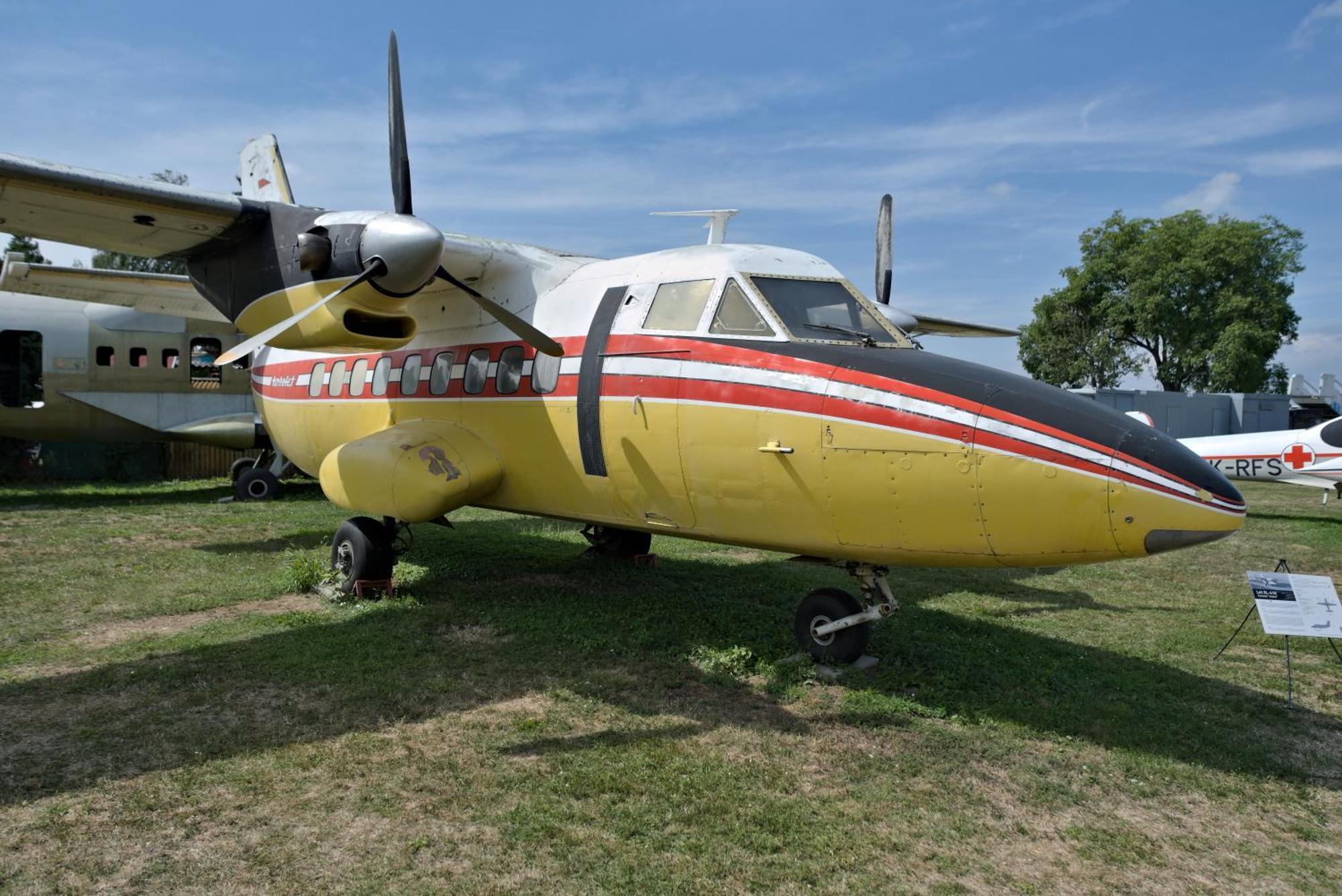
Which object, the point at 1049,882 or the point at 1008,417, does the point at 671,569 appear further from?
the point at 1049,882

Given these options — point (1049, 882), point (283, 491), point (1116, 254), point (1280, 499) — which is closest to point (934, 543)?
point (1049, 882)

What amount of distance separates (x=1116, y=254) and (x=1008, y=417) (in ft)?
155

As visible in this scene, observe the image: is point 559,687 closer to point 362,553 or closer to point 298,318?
point 362,553

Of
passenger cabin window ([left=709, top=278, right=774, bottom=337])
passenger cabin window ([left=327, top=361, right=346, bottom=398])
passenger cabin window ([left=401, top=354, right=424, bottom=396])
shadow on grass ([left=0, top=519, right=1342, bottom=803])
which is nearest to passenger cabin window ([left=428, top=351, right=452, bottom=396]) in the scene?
passenger cabin window ([left=401, top=354, right=424, bottom=396])

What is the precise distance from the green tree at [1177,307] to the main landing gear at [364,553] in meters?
44.9

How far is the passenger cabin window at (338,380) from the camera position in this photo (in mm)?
9477

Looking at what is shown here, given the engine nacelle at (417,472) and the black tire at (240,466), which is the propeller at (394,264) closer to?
the engine nacelle at (417,472)

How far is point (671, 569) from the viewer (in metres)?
10.1

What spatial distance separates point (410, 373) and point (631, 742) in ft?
16.3

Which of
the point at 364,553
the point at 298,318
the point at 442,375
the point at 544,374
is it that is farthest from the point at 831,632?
the point at 298,318

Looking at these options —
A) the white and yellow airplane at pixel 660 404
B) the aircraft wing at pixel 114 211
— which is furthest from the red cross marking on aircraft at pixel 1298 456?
the aircraft wing at pixel 114 211

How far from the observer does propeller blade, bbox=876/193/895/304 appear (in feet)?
34.4

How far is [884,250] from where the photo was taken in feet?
34.7

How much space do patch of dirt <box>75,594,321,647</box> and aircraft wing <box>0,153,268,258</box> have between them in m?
3.45
